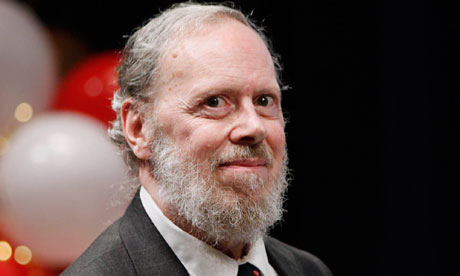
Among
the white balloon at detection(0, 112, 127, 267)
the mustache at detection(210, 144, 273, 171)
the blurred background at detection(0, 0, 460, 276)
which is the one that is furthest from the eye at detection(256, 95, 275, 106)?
the blurred background at detection(0, 0, 460, 276)

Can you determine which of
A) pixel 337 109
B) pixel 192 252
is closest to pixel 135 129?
pixel 192 252

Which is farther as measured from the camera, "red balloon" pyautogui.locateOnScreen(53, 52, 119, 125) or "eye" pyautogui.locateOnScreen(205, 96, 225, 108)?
"red balloon" pyautogui.locateOnScreen(53, 52, 119, 125)

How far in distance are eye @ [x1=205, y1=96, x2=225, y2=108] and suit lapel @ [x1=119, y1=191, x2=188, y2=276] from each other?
27 centimetres

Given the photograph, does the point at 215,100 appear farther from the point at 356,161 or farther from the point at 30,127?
the point at 356,161

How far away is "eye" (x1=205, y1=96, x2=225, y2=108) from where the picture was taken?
1280mm

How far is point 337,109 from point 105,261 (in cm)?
174

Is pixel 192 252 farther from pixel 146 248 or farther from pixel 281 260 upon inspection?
pixel 281 260

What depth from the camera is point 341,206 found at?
279 cm

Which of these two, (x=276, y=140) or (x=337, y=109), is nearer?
(x=276, y=140)

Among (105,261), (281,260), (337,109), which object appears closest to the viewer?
(105,261)

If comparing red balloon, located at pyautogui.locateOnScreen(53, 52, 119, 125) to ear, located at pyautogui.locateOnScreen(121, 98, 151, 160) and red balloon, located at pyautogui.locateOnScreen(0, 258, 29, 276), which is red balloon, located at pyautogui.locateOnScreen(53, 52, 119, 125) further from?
ear, located at pyautogui.locateOnScreen(121, 98, 151, 160)

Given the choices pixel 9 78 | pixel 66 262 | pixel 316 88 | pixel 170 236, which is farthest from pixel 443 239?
pixel 9 78

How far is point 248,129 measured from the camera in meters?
1.25

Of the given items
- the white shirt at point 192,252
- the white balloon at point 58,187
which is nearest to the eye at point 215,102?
the white shirt at point 192,252
